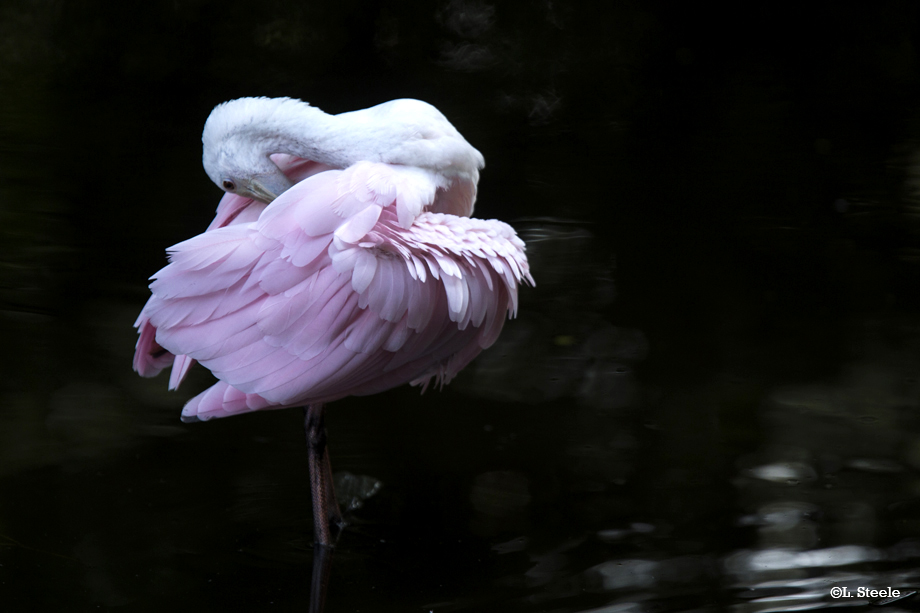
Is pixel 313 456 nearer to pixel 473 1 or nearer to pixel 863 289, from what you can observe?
pixel 863 289

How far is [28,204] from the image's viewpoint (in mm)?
3979

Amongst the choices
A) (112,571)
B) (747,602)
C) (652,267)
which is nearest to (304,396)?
(112,571)

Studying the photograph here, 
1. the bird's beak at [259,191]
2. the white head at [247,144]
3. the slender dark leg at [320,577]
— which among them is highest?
the white head at [247,144]

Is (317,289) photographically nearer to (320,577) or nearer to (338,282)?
(338,282)

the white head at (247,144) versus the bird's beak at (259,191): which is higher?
the white head at (247,144)

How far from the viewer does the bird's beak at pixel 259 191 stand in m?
2.21

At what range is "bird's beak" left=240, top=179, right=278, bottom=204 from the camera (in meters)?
2.21

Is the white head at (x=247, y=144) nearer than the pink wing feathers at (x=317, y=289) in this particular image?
No

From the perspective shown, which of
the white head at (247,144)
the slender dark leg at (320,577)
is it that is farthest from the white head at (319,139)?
the slender dark leg at (320,577)

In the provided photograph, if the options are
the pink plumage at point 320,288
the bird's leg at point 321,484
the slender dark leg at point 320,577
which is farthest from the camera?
the bird's leg at point 321,484

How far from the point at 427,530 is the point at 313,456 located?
315 mm

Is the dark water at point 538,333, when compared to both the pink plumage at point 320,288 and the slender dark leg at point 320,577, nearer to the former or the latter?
the slender dark leg at point 320,577

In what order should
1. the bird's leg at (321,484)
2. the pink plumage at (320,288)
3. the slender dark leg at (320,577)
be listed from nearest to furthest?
1. the pink plumage at (320,288)
2. the slender dark leg at (320,577)
3. the bird's leg at (321,484)

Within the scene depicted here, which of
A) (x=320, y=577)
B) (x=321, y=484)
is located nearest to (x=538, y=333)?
(x=321, y=484)
